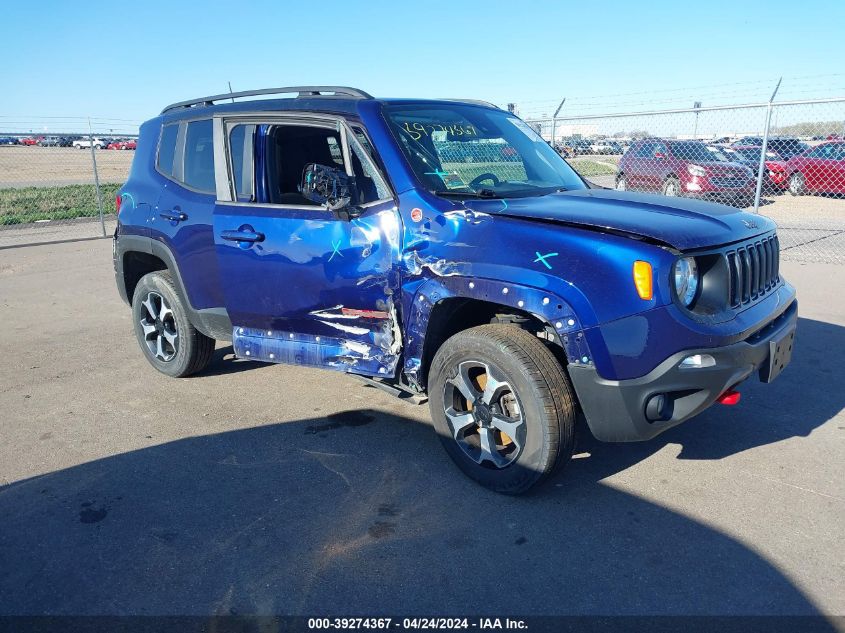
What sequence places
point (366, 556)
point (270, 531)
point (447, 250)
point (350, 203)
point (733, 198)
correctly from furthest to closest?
point (733, 198)
point (350, 203)
point (447, 250)
point (270, 531)
point (366, 556)

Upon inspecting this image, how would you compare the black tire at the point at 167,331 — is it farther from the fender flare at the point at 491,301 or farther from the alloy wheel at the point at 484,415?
the alloy wheel at the point at 484,415

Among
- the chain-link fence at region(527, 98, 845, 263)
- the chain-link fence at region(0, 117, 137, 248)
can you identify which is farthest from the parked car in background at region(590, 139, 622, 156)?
the chain-link fence at region(0, 117, 137, 248)

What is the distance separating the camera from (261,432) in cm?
433

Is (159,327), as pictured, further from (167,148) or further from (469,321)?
(469,321)

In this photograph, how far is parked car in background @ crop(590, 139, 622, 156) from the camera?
47.8 ft

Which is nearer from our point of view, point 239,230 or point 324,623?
point 324,623

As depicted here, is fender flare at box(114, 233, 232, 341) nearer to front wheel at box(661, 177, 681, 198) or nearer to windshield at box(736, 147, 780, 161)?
front wheel at box(661, 177, 681, 198)

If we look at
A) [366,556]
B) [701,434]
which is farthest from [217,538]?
[701,434]

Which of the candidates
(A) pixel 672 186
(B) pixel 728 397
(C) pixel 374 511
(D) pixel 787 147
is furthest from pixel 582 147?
(C) pixel 374 511

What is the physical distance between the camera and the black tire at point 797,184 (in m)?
17.0

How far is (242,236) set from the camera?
4.24 metres

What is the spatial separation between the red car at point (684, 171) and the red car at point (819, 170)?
440 centimetres

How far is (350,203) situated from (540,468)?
1758 mm

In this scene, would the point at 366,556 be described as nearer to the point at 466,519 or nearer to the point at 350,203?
the point at 466,519
